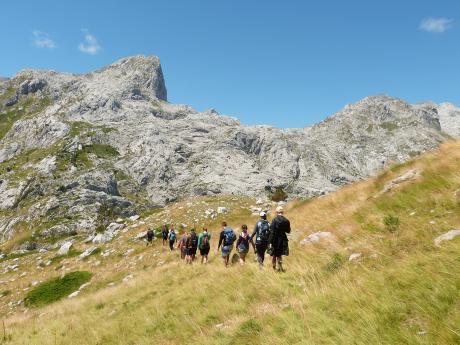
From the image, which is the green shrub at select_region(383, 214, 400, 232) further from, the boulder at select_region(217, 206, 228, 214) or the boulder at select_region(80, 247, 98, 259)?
the boulder at select_region(80, 247, 98, 259)

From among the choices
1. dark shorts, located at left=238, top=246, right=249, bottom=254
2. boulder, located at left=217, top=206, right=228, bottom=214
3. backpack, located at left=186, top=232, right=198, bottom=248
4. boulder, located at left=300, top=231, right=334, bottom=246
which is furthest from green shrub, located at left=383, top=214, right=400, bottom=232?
boulder, located at left=217, top=206, right=228, bottom=214

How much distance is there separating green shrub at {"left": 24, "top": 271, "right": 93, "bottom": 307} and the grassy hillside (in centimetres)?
850

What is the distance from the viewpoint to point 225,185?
179 m

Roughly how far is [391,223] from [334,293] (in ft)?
19.1

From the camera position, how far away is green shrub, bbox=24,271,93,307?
2338 centimetres

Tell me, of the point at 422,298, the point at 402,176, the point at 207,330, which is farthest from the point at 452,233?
the point at 402,176

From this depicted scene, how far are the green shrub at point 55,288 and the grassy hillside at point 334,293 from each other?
335 inches

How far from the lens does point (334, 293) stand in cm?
653

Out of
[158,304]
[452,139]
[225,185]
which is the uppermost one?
[225,185]

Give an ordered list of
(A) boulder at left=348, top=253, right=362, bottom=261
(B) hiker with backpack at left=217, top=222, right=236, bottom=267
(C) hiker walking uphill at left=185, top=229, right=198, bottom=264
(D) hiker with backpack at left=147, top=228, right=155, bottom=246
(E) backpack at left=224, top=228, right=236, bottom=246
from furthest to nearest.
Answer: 1. (D) hiker with backpack at left=147, top=228, right=155, bottom=246
2. (C) hiker walking uphill at left=185, top=229, right=198, bottom=264
3. (E) backpack at left=224, top=228, right=236, bottom=246
4. (B) hiker with backpack at left=217, top=222, right=236, bottom=267
5. (A) boulder at left=348, top=253, right=362, bottom=261

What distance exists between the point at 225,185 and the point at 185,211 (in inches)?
5541

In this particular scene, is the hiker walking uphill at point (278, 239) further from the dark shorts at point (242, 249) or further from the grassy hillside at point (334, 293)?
the dark shorts at point (242, 249)

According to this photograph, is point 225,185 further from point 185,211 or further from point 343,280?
point 343,280

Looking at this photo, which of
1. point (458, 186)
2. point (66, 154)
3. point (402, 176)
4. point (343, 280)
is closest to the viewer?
point (343, 280)
